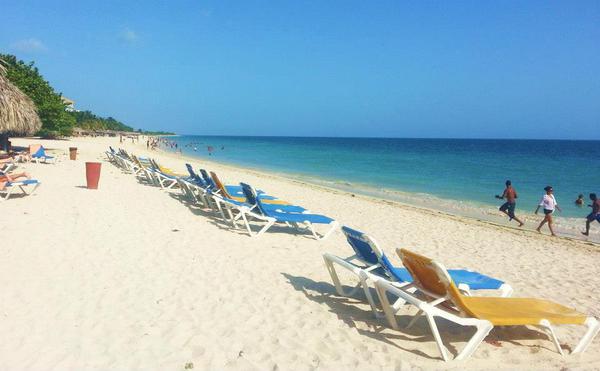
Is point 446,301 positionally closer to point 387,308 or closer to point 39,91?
point 387,308

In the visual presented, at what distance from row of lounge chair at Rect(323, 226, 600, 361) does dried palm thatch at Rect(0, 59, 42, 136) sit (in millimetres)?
14296

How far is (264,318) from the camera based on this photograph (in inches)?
146

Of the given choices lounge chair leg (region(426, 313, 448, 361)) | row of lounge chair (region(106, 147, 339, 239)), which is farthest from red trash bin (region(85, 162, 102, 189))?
lounge chair leg (region(426, 313, 448, 361))

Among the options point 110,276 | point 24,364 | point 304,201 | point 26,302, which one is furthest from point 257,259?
point 304,201

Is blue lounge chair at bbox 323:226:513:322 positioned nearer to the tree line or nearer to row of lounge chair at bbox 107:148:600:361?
row of lounge chair at bbox 107:148:600:361

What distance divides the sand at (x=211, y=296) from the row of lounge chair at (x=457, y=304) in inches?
6.9

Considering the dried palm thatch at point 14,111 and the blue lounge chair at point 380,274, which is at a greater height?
the dried palm thatch at point 14,111

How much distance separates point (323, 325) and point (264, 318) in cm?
50

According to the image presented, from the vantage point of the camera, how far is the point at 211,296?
417 cm

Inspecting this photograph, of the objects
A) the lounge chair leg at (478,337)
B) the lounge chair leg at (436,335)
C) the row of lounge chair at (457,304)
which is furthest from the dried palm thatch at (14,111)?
the lounge chair leg at (478,337)

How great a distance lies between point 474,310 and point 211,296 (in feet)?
7.60

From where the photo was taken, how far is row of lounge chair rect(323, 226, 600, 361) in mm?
3066

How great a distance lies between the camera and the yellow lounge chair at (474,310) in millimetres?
3049

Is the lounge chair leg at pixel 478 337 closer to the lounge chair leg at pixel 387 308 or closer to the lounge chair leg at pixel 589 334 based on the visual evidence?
the lounge chair leg at pixel 387 308
